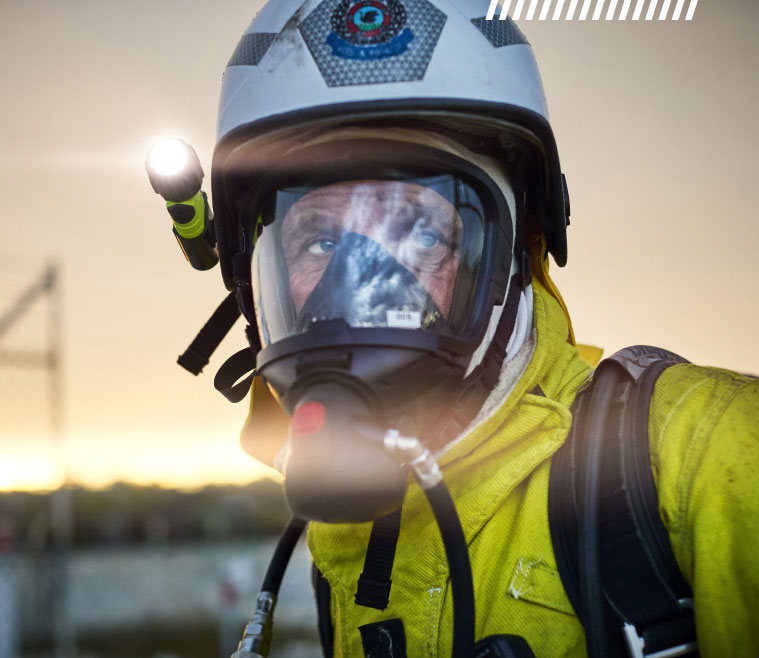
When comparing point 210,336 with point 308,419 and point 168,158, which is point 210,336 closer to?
point 168,158

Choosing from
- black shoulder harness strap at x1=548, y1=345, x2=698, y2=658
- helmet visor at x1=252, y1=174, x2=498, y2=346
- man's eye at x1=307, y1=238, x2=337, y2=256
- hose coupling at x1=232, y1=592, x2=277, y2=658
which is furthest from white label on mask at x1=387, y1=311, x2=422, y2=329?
hose coupling at x1=232, y1=592, x2=277, y2=658

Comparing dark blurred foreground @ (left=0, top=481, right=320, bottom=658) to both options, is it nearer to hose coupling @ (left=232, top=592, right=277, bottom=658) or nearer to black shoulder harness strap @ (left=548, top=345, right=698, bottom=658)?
hose coupling @ (left=232, top=592, right=277, bottom=658)

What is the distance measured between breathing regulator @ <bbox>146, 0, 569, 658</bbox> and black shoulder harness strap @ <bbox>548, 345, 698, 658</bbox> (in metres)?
0.20

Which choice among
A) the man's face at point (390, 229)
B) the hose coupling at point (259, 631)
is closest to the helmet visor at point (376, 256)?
the man's face at point (390, 229)

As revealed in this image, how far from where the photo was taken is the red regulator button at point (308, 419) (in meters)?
1.60

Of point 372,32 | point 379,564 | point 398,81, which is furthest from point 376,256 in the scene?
point 379,564

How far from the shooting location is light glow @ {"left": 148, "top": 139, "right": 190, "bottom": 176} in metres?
2.30

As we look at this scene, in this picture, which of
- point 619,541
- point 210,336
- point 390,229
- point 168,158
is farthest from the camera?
point 210,336

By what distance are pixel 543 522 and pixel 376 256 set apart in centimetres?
67

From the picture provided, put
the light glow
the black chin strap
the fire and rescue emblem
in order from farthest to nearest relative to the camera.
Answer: the black chin strap < the light glow < the fire and rescue emblem

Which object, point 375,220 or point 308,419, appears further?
point 375,220

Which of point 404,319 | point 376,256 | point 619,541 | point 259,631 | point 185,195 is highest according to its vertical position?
point 185,195

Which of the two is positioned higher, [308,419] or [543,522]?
[308,419]

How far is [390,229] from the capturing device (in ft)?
6.34
